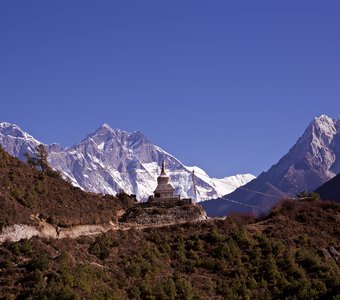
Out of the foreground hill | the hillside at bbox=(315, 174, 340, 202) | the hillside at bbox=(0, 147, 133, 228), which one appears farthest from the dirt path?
the hillside at bbox=(315, 174, 340, 202)

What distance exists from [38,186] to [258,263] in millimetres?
17472

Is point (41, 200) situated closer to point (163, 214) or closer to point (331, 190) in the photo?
point (163, 214)

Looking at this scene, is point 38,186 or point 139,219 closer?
point 38,186

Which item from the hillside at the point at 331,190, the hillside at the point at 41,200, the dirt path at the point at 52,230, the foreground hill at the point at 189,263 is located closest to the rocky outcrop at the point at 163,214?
the dirt path at the point at 52,230

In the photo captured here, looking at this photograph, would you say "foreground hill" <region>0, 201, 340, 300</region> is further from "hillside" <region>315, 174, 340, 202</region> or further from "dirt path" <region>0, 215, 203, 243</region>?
"hillside" <region>315, 174, 340, 202</region>

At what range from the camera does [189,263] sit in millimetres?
49469

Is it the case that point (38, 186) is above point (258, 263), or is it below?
above

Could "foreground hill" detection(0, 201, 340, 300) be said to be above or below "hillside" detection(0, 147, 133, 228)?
below

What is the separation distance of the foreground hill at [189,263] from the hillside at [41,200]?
8.80 ft

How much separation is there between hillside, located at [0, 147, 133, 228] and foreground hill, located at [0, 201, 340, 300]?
2.68 m

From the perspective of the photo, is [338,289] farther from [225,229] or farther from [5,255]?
[5,255]

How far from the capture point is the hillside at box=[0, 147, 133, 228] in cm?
4556

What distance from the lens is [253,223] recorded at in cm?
6197

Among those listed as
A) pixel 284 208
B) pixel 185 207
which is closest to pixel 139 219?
pixel 185 207
